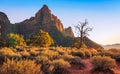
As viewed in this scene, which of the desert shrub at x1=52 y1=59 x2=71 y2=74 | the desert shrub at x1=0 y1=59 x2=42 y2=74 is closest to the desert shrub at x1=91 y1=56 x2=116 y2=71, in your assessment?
the desert shrub at x1=52 y1=59 x2=71 y2=74

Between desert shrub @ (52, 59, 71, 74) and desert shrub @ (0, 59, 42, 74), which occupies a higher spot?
desert shrub @ (0, 59, 42, 74)

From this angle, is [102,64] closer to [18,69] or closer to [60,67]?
[60,67]

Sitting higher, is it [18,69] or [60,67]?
[18,69]

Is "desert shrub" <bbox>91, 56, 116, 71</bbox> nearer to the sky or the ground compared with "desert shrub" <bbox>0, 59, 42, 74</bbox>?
nearer to the ground

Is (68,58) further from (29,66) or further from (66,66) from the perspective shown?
(29,66)

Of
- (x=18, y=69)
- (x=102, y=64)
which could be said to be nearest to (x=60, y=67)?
Answer: (x=102, y=64)

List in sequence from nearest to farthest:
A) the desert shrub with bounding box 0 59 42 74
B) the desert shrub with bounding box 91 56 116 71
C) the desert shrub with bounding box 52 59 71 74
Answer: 1. the desert shrub with bounding box 0 59 42 74
2. the desert shrub with bounding box 52 59 71 74
3. the desert shrub with bounding box 91 56 116 71

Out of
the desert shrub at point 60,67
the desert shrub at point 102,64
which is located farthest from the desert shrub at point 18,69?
the desert shrub at point 102,64

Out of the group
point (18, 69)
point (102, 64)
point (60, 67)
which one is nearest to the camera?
point (18, 69)

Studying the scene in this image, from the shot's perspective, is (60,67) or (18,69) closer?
(18,69)

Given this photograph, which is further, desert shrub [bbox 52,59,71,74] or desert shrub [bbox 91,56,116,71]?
desert shrub [bbox 91,56,116,71]

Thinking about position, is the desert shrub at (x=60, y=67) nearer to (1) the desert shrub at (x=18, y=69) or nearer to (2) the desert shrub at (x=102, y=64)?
(2) the desert shrub at (x=102, y=64)

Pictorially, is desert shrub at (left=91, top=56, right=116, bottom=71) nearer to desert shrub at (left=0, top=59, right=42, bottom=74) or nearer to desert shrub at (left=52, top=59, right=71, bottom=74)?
desert shrub at (left=52, top=59, right=71, bottom=74)

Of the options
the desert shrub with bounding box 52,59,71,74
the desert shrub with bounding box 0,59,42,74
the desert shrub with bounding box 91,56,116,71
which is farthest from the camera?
the desert shrub with bounding box 91,56,116,71
